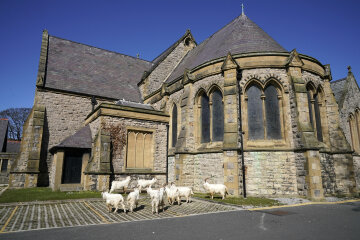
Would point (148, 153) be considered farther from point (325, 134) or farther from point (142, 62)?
point (142, 62)

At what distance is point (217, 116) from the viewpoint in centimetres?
1531

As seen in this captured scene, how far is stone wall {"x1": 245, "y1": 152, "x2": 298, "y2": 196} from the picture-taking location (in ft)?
41.4

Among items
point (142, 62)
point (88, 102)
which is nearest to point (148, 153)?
point (88, 102)

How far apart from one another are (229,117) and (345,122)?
14.8 m

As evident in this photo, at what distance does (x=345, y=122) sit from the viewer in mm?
21234

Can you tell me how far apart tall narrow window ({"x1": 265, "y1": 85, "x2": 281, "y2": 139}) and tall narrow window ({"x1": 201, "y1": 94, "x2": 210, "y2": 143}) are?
389 cm

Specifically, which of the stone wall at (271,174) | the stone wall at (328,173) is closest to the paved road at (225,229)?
the stone wall at (271,174)

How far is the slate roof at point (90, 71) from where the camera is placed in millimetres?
21750

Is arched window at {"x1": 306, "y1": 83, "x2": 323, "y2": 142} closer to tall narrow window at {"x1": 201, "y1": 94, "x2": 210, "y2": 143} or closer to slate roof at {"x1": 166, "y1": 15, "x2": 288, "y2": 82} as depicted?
slate roof at {"x1": 166, "y1": 15, "x2": 288, "y2": 82}

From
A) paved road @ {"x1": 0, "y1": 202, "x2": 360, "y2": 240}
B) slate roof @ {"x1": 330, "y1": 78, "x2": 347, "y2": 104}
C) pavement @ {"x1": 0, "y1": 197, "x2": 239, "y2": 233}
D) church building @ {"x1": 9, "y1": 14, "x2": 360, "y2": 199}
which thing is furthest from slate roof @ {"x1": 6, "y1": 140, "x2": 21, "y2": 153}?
slate roof @ {"x1": 330, "y1": 78, "x2": 347, "y2": 104}

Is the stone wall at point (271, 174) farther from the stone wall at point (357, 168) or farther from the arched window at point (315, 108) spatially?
the stone wall at point (357, 168)

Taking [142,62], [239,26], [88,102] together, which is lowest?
[88,102]

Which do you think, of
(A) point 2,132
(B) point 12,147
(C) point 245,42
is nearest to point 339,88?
(C) point 245,42

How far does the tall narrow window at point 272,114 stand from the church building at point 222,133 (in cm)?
6
